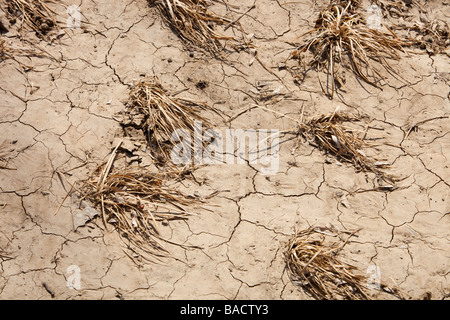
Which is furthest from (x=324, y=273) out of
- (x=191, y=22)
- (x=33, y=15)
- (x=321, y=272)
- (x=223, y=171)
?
(x=33, y=15)

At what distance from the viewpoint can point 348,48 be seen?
3551 mm

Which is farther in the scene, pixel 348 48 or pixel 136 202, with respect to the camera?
pixel 348 48

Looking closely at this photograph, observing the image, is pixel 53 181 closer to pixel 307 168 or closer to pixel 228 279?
pixel 228 279

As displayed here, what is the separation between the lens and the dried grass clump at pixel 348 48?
138 inches

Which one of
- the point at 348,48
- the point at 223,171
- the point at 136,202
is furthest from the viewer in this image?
the point at 348,48

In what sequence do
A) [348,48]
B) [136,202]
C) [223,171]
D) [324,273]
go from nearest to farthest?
[324,273], [136,202], [223,171], [348,48]

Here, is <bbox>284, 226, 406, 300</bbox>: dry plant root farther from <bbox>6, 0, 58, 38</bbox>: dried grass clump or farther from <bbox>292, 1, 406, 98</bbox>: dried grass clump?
<bbox>6, 0, 58, 38</bbox>: dried grass clump

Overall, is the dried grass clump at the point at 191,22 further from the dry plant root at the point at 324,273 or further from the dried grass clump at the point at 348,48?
the dry plant root at the point at 324,273

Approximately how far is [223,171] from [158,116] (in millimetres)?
644

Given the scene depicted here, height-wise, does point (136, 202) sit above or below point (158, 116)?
below

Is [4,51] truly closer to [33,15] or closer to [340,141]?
[33,15]

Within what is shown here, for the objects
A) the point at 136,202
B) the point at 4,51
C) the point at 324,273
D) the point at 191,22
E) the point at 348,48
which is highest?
the point at 191,22

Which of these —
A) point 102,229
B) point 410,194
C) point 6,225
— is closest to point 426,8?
point 410,194

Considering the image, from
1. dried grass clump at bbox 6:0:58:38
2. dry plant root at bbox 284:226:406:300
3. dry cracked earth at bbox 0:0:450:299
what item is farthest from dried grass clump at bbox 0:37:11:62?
dry plant root at bbox 284:226:406:300
